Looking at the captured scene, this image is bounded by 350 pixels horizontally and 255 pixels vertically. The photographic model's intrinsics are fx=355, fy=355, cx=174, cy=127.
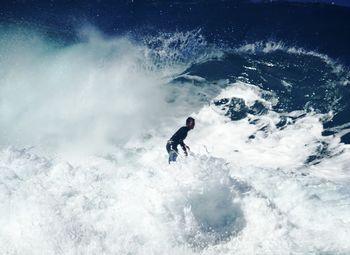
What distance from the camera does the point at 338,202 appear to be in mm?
9781

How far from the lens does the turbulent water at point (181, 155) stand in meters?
6.57

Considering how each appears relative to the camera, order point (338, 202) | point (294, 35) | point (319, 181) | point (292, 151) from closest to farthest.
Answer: point (338, 202) < point (319, 181) < point (292, 151) < point (294, 35)

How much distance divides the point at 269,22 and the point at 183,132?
7.88m

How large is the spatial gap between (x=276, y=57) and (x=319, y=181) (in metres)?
4.96

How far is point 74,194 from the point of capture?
7609mm

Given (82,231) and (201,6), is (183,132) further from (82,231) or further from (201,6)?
(201,6)

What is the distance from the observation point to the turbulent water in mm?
6574

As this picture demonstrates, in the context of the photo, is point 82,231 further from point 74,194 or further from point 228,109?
point 228,109

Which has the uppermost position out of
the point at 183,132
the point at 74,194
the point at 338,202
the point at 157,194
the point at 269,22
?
the point at 269,22

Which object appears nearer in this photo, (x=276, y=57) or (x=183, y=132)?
(x=183, y=132)

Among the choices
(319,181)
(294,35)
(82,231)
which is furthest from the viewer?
(294,35)

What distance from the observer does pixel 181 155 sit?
8109mm

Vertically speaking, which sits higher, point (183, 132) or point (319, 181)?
point (183, 132)

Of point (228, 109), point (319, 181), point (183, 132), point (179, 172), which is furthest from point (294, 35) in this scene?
point (179, 172)
